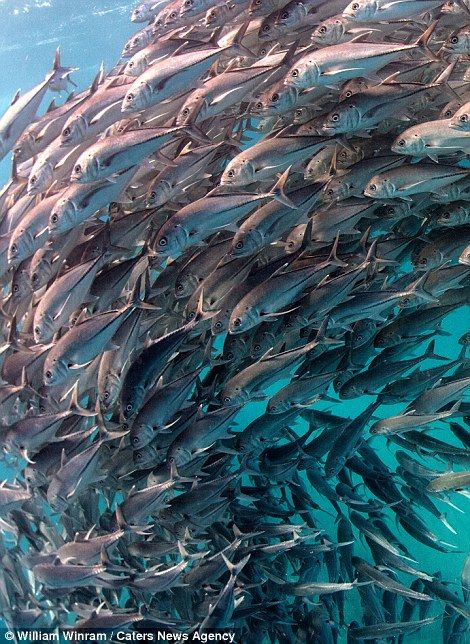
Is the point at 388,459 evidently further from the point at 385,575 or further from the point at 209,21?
the point at 209,21

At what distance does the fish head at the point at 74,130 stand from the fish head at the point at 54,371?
1260 mm

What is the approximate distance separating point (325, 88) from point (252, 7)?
2.35ft

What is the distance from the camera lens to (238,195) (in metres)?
3.32

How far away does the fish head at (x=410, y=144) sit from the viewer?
10.9 ft

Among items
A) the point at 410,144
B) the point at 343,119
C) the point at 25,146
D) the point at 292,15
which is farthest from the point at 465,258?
the point at 25,146

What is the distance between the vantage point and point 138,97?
3.22 m

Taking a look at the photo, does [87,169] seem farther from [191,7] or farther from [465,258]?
[465,258]

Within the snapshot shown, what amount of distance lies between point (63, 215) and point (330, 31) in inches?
74.0

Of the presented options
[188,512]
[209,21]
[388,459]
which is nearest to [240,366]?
[188,512]

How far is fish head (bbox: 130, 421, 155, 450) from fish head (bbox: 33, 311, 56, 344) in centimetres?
77

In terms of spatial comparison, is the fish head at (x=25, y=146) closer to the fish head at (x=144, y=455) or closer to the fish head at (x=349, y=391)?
the fish head at (x=144, y=455)

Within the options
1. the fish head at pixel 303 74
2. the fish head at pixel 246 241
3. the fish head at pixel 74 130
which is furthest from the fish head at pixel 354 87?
the fish head at pixel 74 130

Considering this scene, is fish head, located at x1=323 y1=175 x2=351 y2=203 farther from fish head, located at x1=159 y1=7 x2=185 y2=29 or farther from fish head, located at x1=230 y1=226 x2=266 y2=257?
fish head, located at x1=159 y1=7 x2=185 y2=29

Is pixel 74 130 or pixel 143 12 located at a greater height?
pixel 143 12
